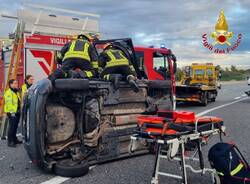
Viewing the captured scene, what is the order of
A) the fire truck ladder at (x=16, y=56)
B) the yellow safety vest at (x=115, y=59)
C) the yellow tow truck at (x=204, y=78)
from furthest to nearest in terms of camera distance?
the yellow tow truck at (x=204, y=78) → the fire truck ladder at (x=16, y=56) → the yellow safety vest at (x=115, y=59)

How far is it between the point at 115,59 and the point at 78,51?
826 millimetres

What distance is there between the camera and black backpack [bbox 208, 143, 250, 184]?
479cm

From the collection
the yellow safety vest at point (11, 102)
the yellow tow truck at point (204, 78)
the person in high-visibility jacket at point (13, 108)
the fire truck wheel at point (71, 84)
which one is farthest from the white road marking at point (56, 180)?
the yellow tow truck at point (204, 78)

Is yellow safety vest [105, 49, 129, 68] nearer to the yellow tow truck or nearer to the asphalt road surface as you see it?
the asphalt road surface

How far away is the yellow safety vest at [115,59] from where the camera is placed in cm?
727

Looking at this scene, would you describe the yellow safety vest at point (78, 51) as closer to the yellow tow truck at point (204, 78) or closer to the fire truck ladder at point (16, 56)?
the fire truck ladder at point (16, 56)

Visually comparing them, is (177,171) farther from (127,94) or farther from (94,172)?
(127,94)

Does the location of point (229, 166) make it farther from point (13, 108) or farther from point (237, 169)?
point (13, 108)

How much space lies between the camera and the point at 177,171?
6.01 metres

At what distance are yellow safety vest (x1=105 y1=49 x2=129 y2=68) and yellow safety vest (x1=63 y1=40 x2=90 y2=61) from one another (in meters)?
0.59

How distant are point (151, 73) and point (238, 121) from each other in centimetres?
300

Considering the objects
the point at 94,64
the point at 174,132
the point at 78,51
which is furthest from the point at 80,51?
the point at 174,132

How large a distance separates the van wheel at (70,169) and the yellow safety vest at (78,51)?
1.82 meters

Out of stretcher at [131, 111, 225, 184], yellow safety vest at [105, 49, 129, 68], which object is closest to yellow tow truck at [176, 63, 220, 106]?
yellow safety vest at [105, 49, 129, 68]
